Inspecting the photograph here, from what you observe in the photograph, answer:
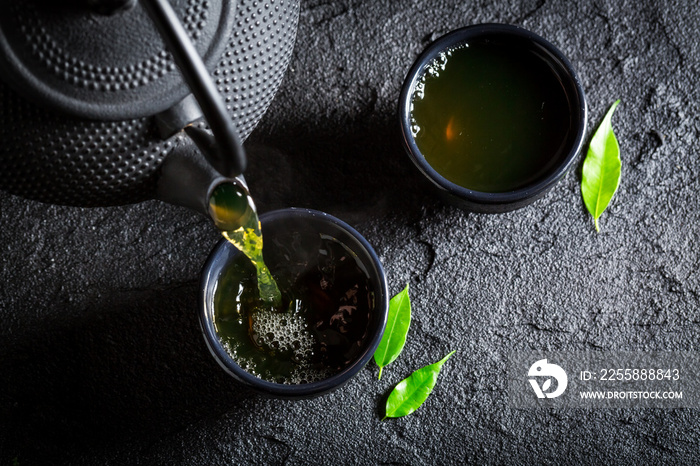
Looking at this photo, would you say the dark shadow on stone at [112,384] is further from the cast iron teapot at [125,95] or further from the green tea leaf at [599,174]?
the green tea leaf at [599,174]

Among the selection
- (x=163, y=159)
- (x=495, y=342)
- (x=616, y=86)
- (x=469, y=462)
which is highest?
(x=616, y=86)

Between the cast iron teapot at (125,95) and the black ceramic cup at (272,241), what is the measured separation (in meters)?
0.14

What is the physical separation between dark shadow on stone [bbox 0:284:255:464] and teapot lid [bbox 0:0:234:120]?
0.37 metres

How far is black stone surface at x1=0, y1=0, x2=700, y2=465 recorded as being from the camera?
34.5 inches

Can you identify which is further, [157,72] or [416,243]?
[416,243]

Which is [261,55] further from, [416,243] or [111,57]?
[416,243]

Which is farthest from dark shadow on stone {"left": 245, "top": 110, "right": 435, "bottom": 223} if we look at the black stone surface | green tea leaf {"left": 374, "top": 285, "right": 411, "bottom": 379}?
green tea leaf {"left": 374, "top": 285, "right": 411, "bottom": 379}

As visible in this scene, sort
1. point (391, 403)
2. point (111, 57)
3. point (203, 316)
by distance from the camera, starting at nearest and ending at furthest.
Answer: point (111, 57) → point (203, 316) → point (391, 403)

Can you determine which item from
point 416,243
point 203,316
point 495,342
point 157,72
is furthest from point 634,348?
point 157,72

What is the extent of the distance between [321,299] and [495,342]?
23 centimetres

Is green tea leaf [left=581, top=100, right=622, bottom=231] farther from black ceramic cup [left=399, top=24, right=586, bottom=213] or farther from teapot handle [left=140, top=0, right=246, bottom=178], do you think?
teapot handle [left=140, top=0, right=246, bottom=178]

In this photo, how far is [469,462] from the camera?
882mm

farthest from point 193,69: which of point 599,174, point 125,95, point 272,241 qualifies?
point 599,174

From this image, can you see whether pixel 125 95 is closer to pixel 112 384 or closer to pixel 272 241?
pixel 272 241
